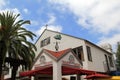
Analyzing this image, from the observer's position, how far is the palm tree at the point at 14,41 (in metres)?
22.2

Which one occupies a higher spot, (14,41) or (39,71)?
(14,41)

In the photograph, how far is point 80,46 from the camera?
2805cm

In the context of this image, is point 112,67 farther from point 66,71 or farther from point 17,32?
point 17,32

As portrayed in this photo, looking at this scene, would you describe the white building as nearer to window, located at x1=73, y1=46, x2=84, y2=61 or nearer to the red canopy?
window, located at x1=73, y1=46, x2=84, y2=61

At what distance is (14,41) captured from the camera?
901 inches

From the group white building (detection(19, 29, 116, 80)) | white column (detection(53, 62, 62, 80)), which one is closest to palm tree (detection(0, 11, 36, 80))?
white building (detection(19, 29, 116, 80))

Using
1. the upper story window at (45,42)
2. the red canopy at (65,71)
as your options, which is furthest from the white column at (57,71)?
the upper story window at (45,42)

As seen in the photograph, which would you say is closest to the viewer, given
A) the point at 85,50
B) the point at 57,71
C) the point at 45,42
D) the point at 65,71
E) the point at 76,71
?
the point at 57,71

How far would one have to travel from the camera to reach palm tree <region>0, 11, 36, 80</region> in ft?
72.8

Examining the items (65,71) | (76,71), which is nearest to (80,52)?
(65,71)

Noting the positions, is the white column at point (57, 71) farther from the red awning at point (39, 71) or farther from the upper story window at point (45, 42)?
the upper story window at point (45, 42)

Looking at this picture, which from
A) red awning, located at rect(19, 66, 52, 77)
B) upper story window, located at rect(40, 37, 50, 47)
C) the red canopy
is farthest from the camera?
upper story window, located at rect(40, 37, 50, 47)

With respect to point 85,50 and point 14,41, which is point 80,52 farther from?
point 14,41

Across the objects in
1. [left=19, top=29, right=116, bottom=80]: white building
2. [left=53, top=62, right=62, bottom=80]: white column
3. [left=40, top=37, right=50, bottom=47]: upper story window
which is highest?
[left=40, top=37, right=50, bottom=47]: upper story window
